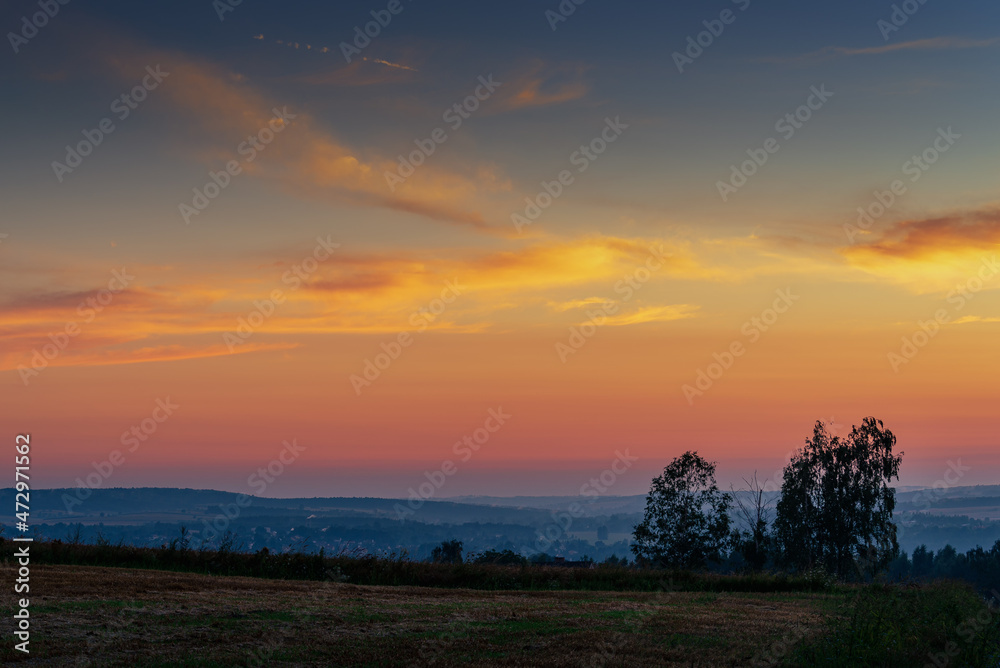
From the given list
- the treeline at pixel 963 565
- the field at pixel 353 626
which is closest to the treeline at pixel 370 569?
the field at pixel 353 626

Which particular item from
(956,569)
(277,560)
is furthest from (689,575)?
(956,569)

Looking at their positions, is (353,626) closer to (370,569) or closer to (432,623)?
(432,623)

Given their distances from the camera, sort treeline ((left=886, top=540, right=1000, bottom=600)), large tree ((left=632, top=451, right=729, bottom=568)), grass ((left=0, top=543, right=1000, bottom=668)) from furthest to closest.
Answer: treeline ((left=886, top=540, right=1000, bottom=600)), large tree ((left=632, top=451, right=729, bottom=568)), grass ((left=0, top=543, right=1000, bottom=668))

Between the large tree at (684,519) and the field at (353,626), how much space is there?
30236 mm

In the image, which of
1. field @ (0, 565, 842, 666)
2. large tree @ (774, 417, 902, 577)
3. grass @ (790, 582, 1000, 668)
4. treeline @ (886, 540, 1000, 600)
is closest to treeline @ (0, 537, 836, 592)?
field @ (0, 565, 842, 666)

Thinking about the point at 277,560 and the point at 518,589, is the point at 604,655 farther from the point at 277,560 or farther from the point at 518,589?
the point at 277,560

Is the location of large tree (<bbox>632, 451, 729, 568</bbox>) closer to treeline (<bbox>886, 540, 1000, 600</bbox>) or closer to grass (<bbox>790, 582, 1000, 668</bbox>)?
grass (<bbox>790, 582, 1000, 668</bbox>)

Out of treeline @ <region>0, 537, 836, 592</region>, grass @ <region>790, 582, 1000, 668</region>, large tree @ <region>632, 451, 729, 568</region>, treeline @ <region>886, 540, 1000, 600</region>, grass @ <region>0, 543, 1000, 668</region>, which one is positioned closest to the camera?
grass @ <region>0, 543, 1000, 668</region>

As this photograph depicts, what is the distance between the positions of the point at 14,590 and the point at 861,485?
62.9 metres

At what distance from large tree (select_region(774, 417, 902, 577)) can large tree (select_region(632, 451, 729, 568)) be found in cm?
1400

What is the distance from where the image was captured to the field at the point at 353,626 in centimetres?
1254

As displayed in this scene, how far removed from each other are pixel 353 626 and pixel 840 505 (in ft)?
190

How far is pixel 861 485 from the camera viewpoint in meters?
65.5

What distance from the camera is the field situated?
41.1 ft
